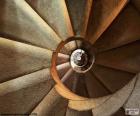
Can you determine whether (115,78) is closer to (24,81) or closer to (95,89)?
(95,89)

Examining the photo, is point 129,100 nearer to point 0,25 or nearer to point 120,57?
point 120,57

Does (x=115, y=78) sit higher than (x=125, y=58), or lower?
lower

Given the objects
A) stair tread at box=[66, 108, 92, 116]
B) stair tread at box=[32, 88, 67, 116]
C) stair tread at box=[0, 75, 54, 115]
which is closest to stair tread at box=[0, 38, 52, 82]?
stair tread at box=[0, 75, 54, 115]

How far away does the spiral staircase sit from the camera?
2.28 meters

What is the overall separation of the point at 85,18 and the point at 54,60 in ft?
1.20

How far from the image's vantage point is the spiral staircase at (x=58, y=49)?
7.47 feet

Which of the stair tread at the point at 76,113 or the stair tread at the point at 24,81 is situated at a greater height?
Result: the stair tread at the point at 24,81

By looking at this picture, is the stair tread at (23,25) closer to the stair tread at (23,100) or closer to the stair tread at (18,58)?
the stair tread at (18,58)

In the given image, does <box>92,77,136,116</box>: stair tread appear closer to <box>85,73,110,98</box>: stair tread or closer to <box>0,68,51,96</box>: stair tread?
<box>85,73,110,98</box>: stair tread

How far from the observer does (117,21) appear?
2273 mm

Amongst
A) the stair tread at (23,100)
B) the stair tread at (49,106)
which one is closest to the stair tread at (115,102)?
the stair tread at (49,106)

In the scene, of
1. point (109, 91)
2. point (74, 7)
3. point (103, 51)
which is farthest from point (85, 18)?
point (109, 91)

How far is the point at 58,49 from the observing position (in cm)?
238

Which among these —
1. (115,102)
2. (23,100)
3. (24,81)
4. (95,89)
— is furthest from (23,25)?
(115,102)
